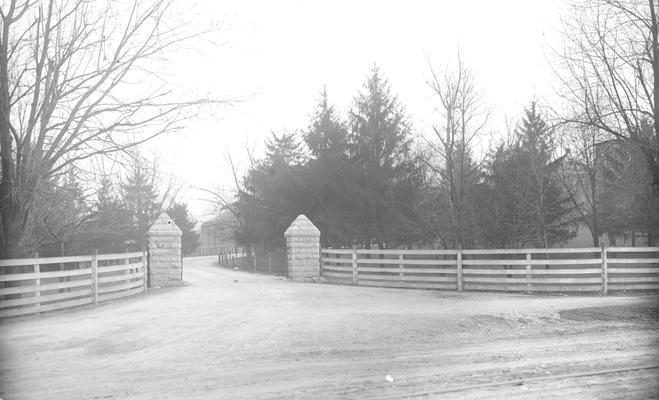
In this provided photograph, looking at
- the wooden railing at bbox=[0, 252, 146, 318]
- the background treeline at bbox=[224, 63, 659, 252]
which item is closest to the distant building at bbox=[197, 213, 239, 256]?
the background treeline at bbox=[224, 63, 659, 252]

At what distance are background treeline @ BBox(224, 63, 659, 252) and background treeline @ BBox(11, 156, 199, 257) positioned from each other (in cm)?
771

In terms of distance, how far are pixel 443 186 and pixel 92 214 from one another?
583 inches

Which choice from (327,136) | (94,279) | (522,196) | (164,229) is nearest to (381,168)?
(327,136)

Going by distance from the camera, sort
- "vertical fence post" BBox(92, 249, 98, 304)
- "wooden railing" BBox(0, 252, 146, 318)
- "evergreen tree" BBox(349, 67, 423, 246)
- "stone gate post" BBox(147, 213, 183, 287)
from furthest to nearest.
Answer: "evergreen tree" BBox(349, 67, 423, 246) < "stone gate post" BBox(147, 213, 183, 287) < "vertical fence post" BBox(92, 249, 98, 304) < "wooden railing" BBox(0, 252, 146, 318)

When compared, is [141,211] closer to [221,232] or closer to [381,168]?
[381,168]

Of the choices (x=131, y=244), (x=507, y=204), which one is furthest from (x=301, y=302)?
(x=131, y=244)

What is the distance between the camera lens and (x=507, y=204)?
83.5 feet

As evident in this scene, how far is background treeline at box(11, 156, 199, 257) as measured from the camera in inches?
482

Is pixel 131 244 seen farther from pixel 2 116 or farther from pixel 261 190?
pixel 2 116

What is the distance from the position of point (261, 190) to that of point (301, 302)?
25350 mm

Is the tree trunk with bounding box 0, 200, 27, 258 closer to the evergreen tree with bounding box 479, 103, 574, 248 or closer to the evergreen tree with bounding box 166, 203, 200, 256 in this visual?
the evergreen tree with bounding box 479, 103, 574, 248

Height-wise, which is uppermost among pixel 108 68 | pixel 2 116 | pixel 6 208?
pixel 108 68

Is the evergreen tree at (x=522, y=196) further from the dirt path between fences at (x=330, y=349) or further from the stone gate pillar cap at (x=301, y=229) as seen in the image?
the dirt path between fences at (x=330, y=349)

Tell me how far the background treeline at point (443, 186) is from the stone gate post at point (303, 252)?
6.49 meters
